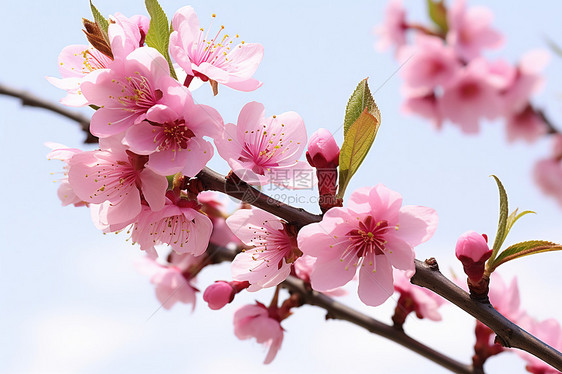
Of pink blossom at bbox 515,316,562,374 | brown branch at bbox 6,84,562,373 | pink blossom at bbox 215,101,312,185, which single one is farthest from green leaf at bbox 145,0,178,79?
pink blossom at bbox 515,316,562,374

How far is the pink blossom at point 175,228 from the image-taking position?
1.35 meters

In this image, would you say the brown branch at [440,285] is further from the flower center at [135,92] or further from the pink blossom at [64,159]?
the pink blossom at [64,159]

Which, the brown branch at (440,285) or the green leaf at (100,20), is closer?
the brown branch at (440,285)

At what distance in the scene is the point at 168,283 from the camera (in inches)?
91.3

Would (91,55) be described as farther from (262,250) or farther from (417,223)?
(417,223)

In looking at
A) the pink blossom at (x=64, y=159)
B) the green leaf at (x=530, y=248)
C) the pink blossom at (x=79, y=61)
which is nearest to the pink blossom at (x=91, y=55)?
the pink blossom at (x=79, y=61)

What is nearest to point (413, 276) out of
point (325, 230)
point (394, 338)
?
point (325, 230)

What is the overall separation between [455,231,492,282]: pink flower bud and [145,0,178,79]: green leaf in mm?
852

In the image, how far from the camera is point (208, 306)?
1.63 m

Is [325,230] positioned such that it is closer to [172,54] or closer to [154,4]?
[172,54]

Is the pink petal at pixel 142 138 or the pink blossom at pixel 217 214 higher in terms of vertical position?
the pink petal at pixel 142 138

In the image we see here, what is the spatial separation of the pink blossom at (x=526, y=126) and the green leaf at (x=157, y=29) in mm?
806

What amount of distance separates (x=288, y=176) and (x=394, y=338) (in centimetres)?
69

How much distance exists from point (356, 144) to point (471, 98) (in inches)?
10.9
